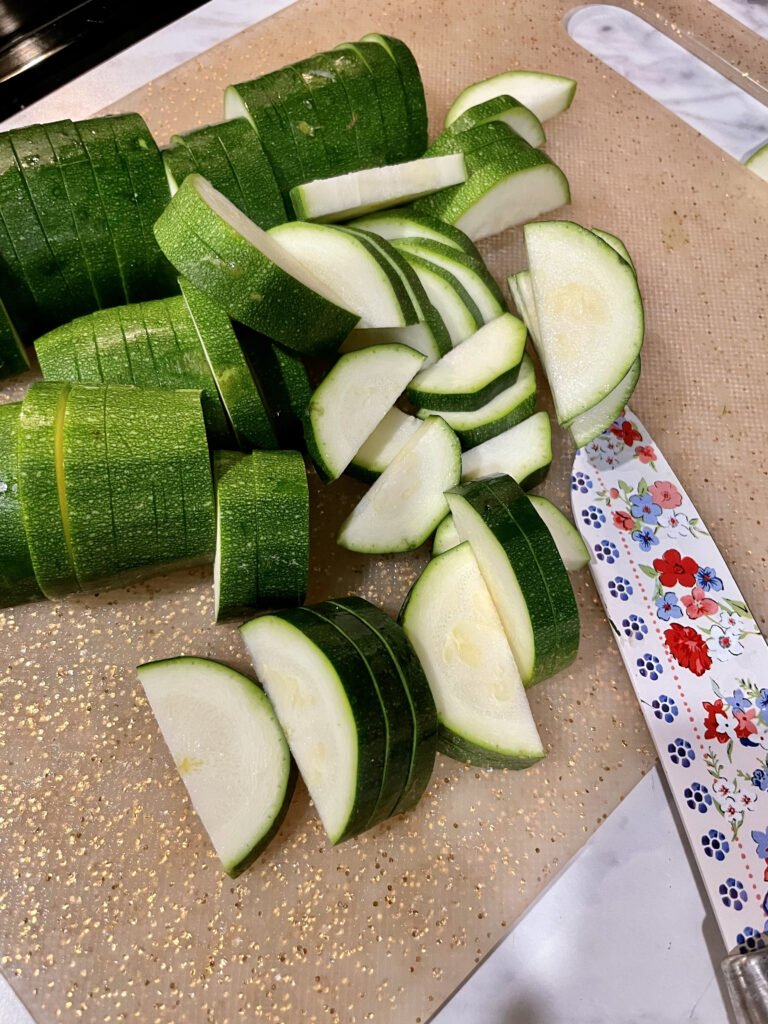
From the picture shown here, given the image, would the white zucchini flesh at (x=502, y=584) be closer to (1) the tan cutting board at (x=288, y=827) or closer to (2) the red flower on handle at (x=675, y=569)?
(1) the tan cutting board at (x=288, y=827)

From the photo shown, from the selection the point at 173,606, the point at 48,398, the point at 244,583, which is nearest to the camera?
the point at 48,398

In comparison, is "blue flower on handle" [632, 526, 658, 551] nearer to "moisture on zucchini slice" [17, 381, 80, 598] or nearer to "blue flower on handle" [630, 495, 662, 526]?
"blue flower on handle" [630, 495, 662, 526]

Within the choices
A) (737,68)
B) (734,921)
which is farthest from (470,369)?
(737,68)

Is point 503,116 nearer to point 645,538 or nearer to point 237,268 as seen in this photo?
point 237,268

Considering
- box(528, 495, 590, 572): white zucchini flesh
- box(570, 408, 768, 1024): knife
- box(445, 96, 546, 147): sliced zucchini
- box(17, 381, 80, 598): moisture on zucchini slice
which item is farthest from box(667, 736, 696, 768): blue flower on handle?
box(445, 96, 546, 147): sliced zucchini

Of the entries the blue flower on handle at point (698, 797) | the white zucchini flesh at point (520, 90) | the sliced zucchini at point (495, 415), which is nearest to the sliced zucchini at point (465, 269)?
the sliced zucchini at point (495, 415)

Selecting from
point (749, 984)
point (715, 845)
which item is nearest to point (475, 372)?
point (715, 845)

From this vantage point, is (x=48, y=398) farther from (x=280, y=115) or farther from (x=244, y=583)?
(x=280, y=115)
